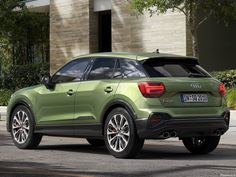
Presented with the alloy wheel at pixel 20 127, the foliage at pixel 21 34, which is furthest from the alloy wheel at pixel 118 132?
the foliage at pixel 21 34

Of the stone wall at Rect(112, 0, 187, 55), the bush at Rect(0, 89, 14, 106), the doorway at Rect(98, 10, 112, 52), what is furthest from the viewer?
the doorway at Rect(98, 10, 112, 52)

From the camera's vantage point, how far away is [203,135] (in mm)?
10703

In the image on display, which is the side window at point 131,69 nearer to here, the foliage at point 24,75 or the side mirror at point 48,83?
the side mirror at point 48,83

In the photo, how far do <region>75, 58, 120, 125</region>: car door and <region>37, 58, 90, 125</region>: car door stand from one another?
180mm

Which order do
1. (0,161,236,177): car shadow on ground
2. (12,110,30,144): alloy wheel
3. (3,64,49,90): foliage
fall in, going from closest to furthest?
(0,161,236,177): car shadow on ground
(12,110,30,144): alloy wheel
(3,64,49,90): foliage

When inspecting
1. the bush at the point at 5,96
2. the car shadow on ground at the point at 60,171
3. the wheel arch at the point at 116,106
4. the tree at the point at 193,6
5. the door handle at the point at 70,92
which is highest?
the tree at the point at 193,6

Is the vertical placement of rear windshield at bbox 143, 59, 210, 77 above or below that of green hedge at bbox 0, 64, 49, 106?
above

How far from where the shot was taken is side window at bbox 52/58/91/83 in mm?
11663

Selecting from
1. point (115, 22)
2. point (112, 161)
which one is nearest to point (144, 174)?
point (112, 161)

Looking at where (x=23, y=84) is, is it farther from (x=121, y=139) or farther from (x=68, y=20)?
(x=121, y=139)

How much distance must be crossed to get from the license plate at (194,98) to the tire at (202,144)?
3.16 ft

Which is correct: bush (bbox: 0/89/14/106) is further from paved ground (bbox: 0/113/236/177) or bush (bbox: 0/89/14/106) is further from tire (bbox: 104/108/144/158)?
tire (bbox: 104/108/144/158)

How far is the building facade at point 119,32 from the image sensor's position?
84.4ft

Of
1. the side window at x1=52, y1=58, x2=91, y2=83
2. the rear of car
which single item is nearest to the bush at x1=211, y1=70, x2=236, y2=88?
the side window at x1=52, y1=58, x2=91, y2=83
